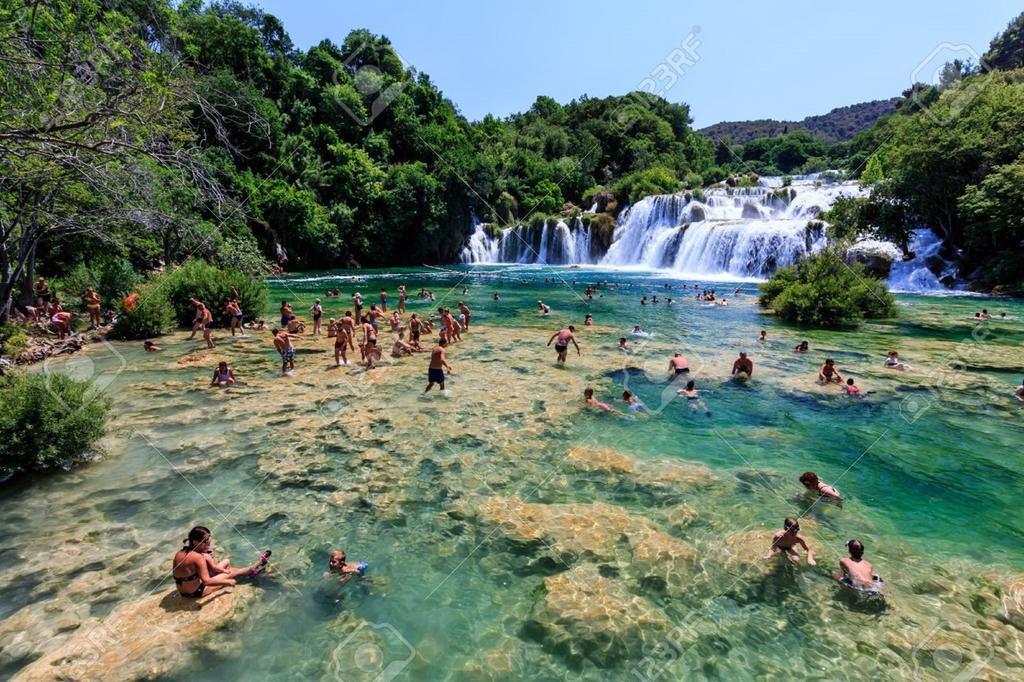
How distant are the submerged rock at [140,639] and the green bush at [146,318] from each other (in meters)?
17.5

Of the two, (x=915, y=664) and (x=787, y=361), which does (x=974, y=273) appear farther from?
(x=915, y=664)

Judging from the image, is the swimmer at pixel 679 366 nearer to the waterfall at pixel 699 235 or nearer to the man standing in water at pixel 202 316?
the man standing in water at pixel 202 316

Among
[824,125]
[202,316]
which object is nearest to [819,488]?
[202,316]

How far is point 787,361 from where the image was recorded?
682 inches

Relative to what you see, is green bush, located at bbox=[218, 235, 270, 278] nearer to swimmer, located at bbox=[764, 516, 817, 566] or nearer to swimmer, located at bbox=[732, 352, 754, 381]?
swimmer, located at bbox=[732, 352, 754, 381]

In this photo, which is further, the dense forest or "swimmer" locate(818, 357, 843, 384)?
"swimmer" locate(818, 357, 843, 384)

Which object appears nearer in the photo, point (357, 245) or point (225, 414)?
point (225, 414)

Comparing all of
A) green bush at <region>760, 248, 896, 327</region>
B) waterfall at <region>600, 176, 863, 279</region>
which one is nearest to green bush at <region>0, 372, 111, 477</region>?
green bush at <region>760, 248, 896, 327</region>

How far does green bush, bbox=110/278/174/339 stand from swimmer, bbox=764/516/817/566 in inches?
881

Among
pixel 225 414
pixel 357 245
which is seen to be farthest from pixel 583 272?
pixel 225 414

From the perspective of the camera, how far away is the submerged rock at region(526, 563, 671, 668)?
17.9 feet

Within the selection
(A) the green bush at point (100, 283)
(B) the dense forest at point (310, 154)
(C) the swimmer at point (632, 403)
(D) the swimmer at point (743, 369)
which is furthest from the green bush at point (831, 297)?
(A) the green bush at point (100, 283)

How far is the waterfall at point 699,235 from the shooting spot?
40.4 metres

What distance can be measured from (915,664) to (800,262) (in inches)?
1034
